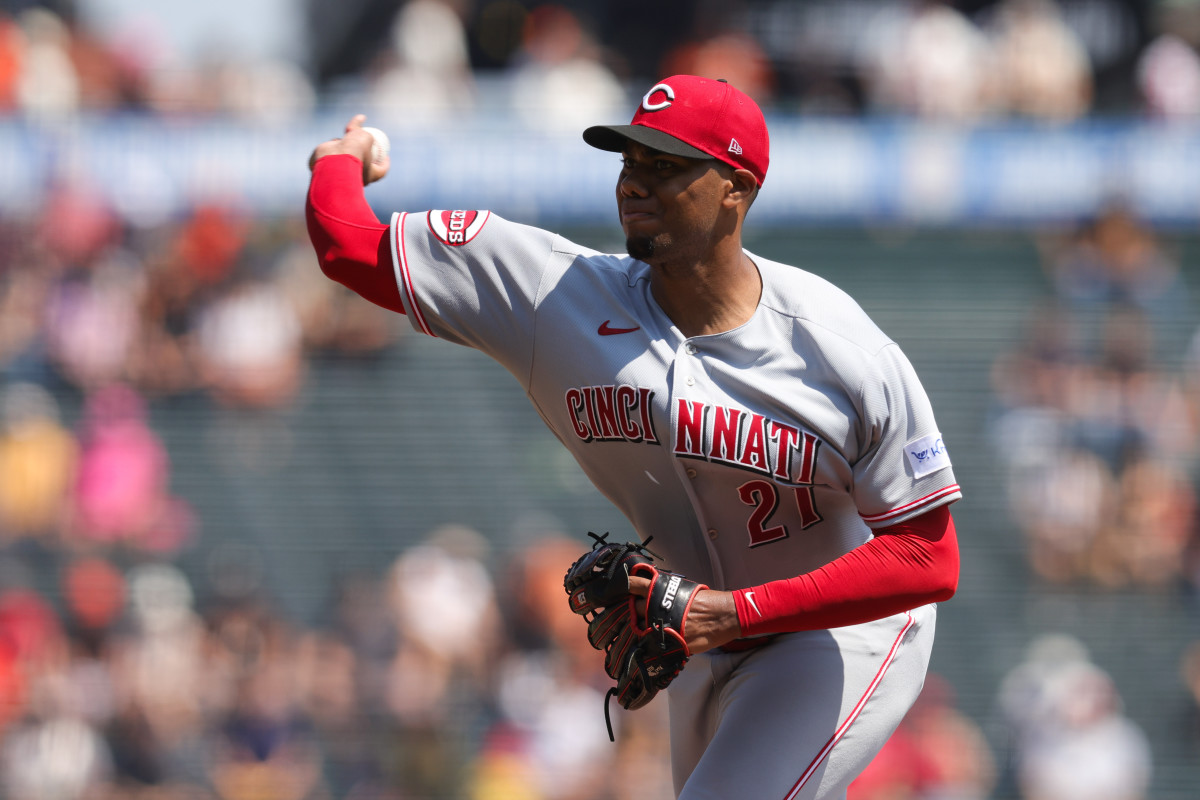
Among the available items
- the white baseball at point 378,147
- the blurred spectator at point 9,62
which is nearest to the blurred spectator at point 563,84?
the blurred spectator at point 9,62

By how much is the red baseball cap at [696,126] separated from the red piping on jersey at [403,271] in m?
0.50

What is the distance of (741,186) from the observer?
3119 mm

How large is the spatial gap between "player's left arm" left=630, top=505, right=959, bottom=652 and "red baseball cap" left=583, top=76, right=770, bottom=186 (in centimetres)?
89

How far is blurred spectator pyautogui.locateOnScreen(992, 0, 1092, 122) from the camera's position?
10.4 metres

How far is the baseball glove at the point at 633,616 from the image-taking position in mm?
2816

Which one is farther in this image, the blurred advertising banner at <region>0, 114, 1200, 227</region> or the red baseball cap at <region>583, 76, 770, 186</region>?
the blurred advertising banner at <region>0, 114, 1200, 227</region>

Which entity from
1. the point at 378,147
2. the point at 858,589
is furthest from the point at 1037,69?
the point at 858,589

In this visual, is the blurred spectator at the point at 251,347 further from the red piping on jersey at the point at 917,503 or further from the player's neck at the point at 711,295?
the red piping on jersey at the point at 917,503

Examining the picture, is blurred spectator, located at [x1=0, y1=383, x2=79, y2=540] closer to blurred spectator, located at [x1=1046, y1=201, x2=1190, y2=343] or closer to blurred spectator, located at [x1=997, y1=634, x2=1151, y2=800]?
blurred spectator, located at [x1=997, y1=634, x2=1151, y2=800]

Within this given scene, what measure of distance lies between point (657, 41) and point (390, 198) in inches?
152

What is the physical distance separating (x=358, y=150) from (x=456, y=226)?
39 centimetres

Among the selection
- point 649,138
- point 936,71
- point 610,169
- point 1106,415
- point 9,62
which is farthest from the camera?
point 936,71

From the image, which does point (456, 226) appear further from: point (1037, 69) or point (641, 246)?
point (1037, 69)

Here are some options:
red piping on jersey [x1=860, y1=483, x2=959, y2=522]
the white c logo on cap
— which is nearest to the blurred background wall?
red piping on jersey [x1=860, y1=483, x2=959, y2=522]
